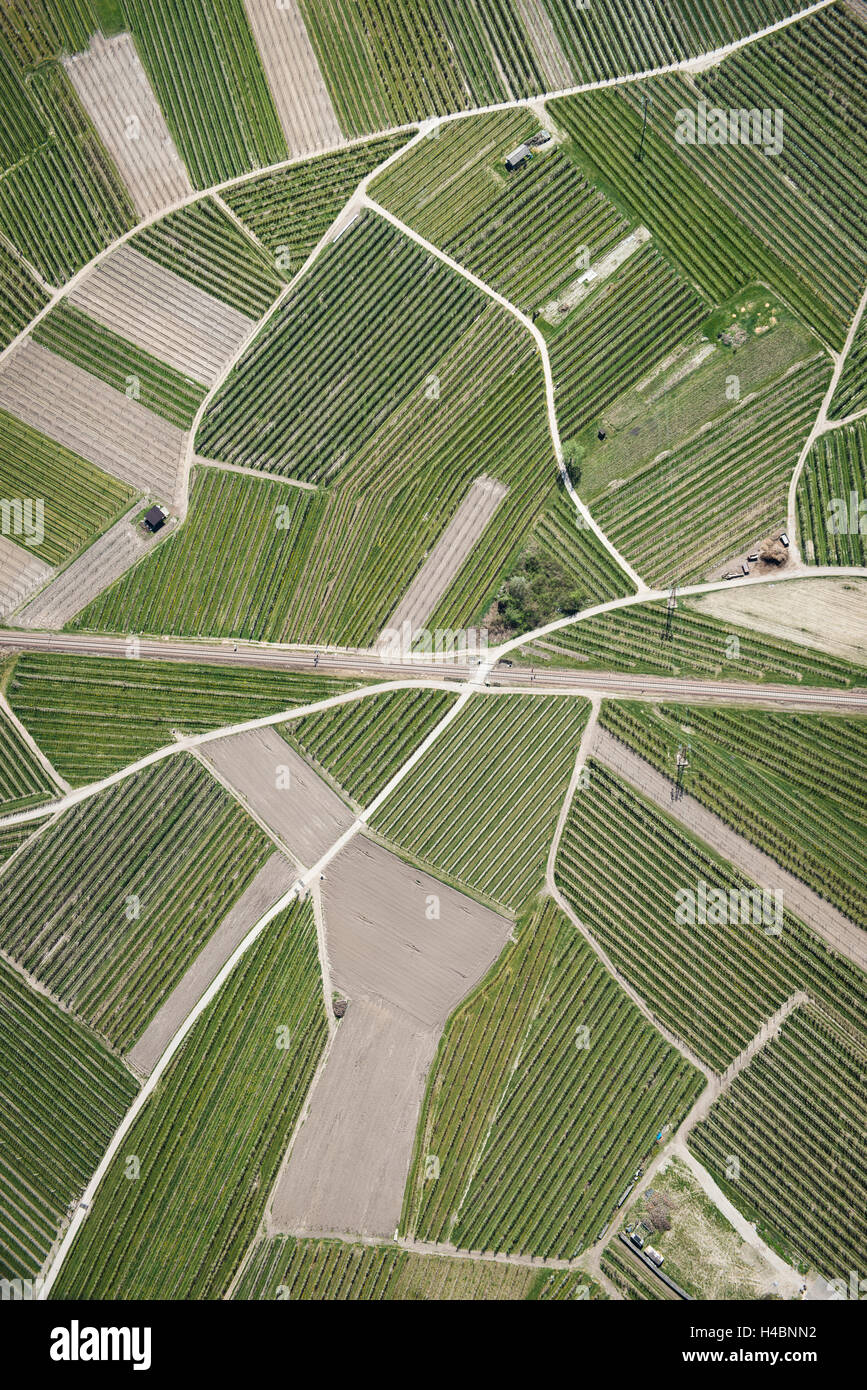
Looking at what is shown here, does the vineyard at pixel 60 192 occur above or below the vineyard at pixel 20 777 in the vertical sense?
above

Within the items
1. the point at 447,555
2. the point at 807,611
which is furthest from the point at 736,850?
the point at 447,555

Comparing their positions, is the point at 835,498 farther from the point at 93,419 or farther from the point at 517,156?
the point at 93,419

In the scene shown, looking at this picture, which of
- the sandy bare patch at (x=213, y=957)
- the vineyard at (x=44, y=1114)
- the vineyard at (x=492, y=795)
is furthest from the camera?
the vineyard at (x=492, y=795)

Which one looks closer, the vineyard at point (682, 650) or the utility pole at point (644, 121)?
the vineyard at point (682, 650)

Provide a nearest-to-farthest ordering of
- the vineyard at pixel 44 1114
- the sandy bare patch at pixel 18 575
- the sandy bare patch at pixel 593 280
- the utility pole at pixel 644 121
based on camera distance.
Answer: the vineyard at pixel 44 1114, the sandy bare patch at pixel 593 280, the utility pole at pixel 644 121, the sandy bare patch at pixel 18 575

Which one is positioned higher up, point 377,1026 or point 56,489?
point 56,489

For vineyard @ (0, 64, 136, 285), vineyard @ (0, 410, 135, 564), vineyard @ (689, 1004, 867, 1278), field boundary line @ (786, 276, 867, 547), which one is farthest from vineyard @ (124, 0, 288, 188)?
vineyard @ (689, 1004, 867, 1278)

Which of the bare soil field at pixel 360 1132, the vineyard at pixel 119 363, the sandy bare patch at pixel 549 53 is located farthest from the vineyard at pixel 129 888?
the sandy bare patch at pixel 549 53

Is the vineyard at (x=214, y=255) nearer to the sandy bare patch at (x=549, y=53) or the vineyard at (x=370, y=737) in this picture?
the sandy bare patch at (x=549, y=53)
